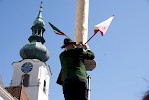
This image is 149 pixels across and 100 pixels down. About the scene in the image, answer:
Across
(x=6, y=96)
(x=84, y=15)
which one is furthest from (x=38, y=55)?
(x=84, y=15)

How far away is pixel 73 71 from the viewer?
5980 millimetres

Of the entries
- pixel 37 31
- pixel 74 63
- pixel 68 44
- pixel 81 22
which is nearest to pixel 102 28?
pixel 81 22

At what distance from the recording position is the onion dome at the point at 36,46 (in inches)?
2147

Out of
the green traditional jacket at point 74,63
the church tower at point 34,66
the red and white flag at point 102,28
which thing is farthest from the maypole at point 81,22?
the church tower at point 34,66

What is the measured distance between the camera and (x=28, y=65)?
54812 mm

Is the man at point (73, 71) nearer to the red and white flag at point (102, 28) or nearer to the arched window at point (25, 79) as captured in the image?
the red and white flag at point (102, 28)

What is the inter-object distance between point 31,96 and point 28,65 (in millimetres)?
5598

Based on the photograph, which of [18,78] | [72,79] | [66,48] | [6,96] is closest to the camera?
[72,79]

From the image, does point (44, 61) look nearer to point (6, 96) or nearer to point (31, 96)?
point (31, 96)

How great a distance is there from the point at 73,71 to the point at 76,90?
282mm

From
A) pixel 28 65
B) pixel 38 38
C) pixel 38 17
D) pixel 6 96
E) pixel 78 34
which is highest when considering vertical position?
pixel 38 17

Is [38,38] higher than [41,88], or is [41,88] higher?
[38,38]

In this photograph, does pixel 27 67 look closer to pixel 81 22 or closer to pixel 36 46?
pixel 36 46

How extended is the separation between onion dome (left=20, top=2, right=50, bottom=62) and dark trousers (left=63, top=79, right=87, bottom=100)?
4829 cm
